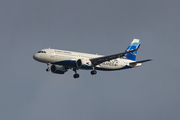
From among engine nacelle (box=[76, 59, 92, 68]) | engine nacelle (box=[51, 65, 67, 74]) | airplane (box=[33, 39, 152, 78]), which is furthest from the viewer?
engine nacelle (box=[51, 65, 67, 74])

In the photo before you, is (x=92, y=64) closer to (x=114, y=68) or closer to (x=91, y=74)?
(x=91, y=74)

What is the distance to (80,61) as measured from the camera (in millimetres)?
67500

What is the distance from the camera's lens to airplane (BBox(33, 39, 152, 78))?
2574 inches

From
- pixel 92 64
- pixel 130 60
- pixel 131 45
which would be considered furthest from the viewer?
pixel 131 45

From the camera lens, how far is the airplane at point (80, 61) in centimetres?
6538

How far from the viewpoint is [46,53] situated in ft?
214

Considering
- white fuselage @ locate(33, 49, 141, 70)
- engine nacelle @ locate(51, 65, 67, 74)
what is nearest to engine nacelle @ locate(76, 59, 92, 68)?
white fuselage @ locate(33, 49, 141, 70)

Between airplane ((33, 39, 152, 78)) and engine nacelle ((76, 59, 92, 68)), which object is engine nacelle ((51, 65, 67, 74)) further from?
engine nacelle ((76, 59, 92, 68))

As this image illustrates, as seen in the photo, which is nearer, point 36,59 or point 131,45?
point 36,59

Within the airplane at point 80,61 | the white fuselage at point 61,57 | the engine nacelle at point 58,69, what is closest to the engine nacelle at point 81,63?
the airplane at point 80,61

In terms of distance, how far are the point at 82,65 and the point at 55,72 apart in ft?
33.1

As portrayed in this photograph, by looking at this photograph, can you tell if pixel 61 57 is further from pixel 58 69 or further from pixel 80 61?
pixel 58 69

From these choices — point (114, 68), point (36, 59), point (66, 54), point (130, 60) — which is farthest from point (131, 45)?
point (36, 59)

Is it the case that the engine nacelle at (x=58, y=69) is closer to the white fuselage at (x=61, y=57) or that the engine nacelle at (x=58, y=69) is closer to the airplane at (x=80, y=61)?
the airplane at (x=80, y=61)
